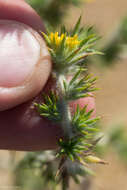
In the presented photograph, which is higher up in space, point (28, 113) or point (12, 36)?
point (12, 36)

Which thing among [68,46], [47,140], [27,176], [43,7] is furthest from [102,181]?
[68,46]

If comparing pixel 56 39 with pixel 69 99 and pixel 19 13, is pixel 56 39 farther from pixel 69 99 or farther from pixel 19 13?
pixel 19 13

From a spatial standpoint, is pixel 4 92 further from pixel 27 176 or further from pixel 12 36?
pixel 27 176

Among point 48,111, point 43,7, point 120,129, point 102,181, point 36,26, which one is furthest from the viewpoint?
point 102,181

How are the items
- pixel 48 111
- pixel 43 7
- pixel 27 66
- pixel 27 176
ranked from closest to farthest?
1. pixel 48 111
2. pixel 27 66
3. pixel 43 7
4. pixel 27 176

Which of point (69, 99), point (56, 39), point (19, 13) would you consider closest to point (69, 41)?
point (56, 39)

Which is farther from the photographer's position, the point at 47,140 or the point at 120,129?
the point at 120,129

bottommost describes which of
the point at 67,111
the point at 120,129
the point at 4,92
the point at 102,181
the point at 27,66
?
the point at 102,181
